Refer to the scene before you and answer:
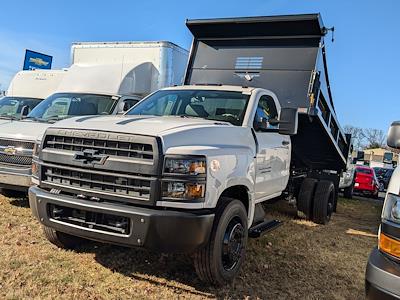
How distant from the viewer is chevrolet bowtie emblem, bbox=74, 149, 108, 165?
3887 mm

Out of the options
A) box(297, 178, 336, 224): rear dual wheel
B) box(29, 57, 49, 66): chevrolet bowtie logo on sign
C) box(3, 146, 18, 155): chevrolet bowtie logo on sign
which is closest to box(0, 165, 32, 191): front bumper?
box(3, 146, 18, 155): chevrolet bowtie logo on sign

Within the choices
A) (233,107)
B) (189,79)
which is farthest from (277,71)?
(233,107)

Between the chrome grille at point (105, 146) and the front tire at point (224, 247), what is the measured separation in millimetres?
944

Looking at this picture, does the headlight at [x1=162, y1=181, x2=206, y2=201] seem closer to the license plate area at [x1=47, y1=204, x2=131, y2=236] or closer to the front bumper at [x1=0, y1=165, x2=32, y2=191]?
the license plate area at [x1=47, y1=204, x2=131, y2=236]

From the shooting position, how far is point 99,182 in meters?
3.89

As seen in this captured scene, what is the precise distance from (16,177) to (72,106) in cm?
216

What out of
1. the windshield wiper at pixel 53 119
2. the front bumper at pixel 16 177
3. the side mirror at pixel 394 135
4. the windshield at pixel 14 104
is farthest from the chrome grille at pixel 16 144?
the side mirror at pixel 394 135

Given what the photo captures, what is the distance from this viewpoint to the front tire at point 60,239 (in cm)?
486

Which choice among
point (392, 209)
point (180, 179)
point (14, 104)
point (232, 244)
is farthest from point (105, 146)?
point (14, 104)

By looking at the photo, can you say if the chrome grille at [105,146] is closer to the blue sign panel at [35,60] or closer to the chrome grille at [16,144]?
the chrome grille at [16,144]

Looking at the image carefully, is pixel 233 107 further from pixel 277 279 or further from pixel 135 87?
pixel 135 87

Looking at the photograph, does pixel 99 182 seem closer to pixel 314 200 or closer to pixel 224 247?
pixel 224 247

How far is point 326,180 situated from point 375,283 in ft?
19.3

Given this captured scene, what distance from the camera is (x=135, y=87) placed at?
959 cm
